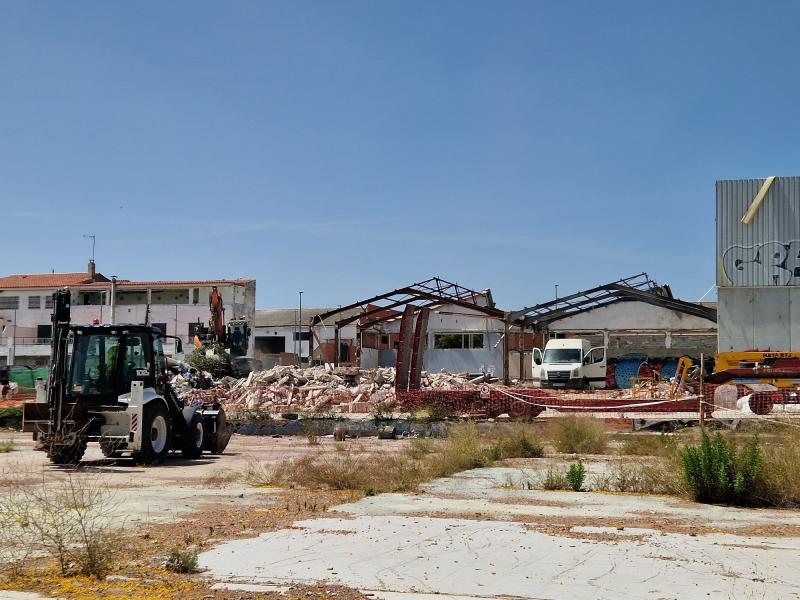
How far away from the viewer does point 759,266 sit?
38.6 m

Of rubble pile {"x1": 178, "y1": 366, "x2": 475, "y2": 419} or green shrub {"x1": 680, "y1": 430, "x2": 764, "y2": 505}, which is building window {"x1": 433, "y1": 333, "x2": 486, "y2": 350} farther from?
green shrub {"x1": 680, "y1": 430, "x2": 764, "y2": 505}

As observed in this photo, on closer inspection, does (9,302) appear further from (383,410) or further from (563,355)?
(383,410)

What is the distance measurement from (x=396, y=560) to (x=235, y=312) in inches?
2654

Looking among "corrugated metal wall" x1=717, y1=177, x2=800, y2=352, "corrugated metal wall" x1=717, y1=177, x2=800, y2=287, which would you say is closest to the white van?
"corrugated metal wall" x1=717, y1=177, x2=800, y2=352

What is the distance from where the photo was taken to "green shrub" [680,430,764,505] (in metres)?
11.9

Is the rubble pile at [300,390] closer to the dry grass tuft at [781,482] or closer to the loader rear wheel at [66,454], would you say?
the loader rear wheel at [66,454]

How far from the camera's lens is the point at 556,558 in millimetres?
8383

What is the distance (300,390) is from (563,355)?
15077 mm

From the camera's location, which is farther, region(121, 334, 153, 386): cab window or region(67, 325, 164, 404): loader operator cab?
region(121, 334, 153, 386): cab window

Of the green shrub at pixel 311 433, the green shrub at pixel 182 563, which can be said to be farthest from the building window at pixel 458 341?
the green shrub at pixel 182 563

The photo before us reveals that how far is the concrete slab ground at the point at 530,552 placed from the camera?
737 centimetres

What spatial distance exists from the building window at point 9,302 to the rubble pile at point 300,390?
40502mm

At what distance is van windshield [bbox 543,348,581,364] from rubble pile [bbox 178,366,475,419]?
5.38m

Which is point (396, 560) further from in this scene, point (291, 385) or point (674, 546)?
point (291, 385)
